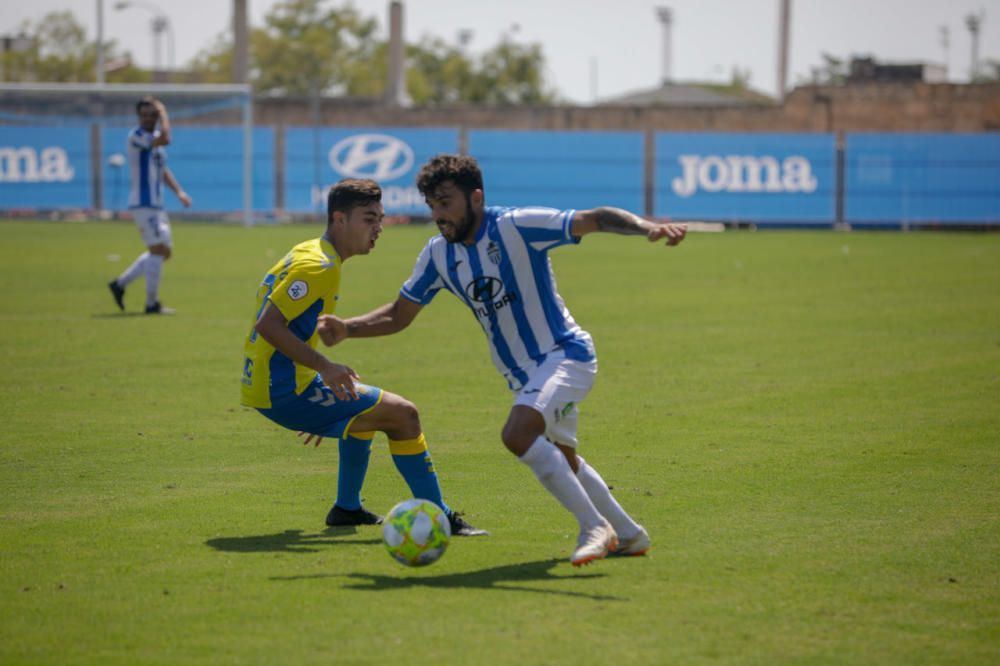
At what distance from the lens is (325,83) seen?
88.2 meters

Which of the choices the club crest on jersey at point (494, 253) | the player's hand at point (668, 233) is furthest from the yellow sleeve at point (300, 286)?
the player's hand at point (668, 233)

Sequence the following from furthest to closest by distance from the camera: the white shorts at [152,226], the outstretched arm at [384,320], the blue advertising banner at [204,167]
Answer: the blue advertising banner at [204,167] → the white shorts at [152,226] → the outstretched arm at [384,320]

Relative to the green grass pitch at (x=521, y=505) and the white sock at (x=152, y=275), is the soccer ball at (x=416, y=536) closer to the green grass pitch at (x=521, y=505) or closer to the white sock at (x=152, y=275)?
the green grass pitch at (x=521, y=505)

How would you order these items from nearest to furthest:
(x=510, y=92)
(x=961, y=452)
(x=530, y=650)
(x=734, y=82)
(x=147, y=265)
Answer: (x=530, y=650)
(x=961, y=452)
(x=147, y=265)
(x=510, y=92)
(x=734, y=82)

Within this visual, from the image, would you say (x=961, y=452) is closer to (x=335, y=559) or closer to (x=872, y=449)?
(x=872, y=449)

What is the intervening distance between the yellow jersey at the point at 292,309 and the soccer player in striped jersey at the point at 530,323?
31cm

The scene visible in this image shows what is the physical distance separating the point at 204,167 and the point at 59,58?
→ 138ft

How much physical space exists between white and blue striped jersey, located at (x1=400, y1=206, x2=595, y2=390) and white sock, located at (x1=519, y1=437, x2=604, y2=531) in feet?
1.75

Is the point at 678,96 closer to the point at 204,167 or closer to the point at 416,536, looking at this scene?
the point at 204,167

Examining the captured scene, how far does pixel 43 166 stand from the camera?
44.0 meters

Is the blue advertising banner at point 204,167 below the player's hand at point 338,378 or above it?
Answer: above

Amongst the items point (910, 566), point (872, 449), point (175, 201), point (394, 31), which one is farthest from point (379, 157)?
point (910, 566)

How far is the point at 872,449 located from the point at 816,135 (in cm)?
3590

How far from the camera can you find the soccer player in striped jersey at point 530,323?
6.59m
